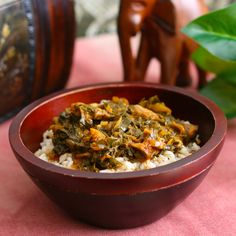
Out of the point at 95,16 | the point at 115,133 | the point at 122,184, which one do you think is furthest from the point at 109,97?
the point at 95,16

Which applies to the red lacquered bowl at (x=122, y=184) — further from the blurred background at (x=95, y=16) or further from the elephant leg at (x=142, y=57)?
the blurred background at (x=95, y=16)

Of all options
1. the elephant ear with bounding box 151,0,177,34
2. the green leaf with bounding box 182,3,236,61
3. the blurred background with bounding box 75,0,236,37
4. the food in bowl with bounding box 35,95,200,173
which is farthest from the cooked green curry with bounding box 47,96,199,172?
the blurred background with bounding box 75,0,236,37

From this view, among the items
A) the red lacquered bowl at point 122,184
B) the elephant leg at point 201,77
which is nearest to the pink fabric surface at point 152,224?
the red lacquered bowl at point 122,184

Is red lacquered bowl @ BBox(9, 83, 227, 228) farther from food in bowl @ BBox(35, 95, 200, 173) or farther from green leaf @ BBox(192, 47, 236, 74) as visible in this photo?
green leaf @ BBox(192, 47, 236, 74)

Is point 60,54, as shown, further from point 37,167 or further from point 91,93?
point 37,167

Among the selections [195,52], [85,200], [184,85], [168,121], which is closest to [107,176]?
[85,200]

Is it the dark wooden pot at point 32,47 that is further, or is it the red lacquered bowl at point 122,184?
the dark wooden pot at point 32,47
